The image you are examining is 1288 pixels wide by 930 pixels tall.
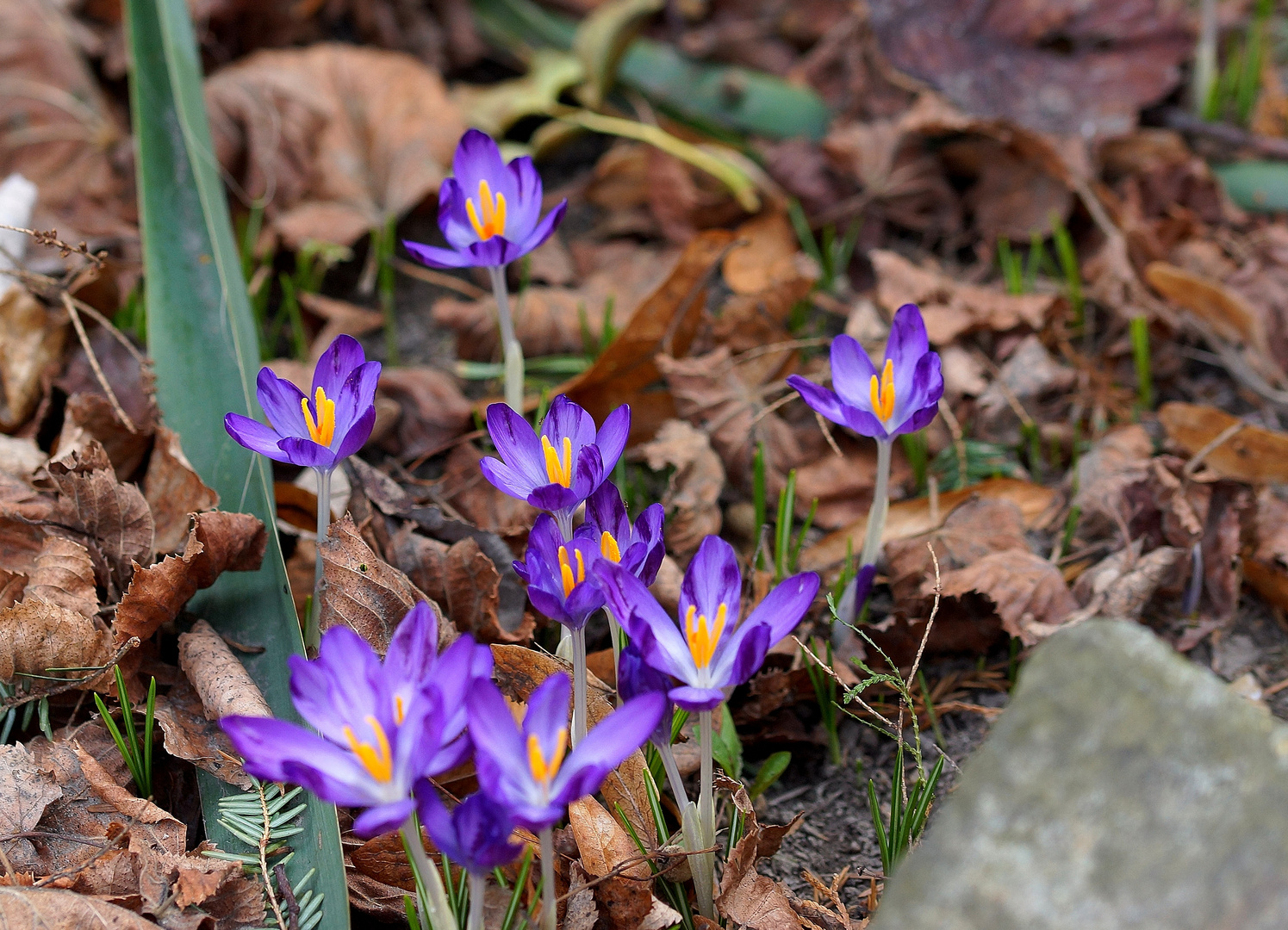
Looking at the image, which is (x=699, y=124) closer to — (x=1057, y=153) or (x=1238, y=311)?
(x=1057, y=153)

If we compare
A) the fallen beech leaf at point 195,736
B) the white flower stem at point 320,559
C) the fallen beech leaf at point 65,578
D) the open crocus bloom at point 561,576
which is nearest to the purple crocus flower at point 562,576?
the open crocus bloom at point 561,576

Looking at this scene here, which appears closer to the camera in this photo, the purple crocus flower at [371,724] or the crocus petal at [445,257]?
the purple crocus flower at [371,724]

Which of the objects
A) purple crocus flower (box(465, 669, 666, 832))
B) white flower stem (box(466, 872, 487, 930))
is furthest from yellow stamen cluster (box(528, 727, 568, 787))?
white flower stem (box(466, 872, 487, 930))

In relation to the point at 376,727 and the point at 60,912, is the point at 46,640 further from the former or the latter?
the point at 376,727

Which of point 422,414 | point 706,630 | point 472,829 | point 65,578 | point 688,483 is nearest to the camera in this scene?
point 472,829

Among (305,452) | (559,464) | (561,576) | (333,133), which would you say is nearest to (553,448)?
(559,464)

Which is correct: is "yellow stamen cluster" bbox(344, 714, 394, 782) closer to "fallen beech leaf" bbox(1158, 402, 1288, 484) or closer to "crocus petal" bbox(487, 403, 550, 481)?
"crocus petal" bbox(487, 403, 550, 481)

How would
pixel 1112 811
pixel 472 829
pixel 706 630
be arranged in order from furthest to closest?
1. pixel 706 630
2. pixel 472 829
3. pixel 1112 811

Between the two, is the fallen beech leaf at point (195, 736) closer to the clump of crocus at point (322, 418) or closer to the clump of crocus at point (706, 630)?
the clump of crocus at point (322, 418)
